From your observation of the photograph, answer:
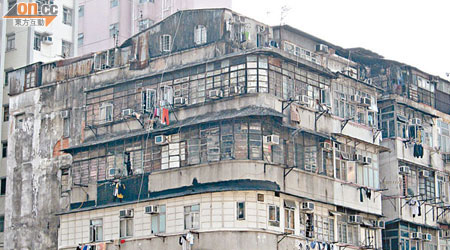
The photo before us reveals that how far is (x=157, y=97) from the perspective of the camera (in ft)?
124

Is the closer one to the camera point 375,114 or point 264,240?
point 264,240

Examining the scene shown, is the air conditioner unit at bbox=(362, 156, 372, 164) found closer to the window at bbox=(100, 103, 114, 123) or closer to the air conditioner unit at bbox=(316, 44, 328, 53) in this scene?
the air conditioner unit at bbox=(316, 44, 328, 53)

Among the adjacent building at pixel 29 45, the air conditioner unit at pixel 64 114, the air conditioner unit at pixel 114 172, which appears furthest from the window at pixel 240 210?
the adjacent building at pixel 29 45

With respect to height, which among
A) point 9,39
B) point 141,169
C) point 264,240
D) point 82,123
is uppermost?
point 9,39

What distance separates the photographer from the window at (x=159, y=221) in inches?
1405

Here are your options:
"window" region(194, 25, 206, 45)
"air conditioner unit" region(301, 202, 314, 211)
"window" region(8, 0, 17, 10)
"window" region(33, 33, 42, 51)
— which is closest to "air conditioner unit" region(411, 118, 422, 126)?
"air conditioner unit" region(301, 202, 314, 211)

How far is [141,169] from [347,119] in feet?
29.2

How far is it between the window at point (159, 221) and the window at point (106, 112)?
5.38 m

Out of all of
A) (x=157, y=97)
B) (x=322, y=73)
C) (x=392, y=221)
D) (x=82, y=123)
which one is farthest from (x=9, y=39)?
(x=392, y=221)

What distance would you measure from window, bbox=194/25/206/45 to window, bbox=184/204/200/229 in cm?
704

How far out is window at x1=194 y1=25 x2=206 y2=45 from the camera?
3753 centimetres

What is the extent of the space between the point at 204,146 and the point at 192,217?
9.25ft

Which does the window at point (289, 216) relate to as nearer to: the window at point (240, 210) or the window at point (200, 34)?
the window at point (240, 210)

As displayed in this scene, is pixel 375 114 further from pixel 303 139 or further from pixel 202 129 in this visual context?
pixel 202 129
